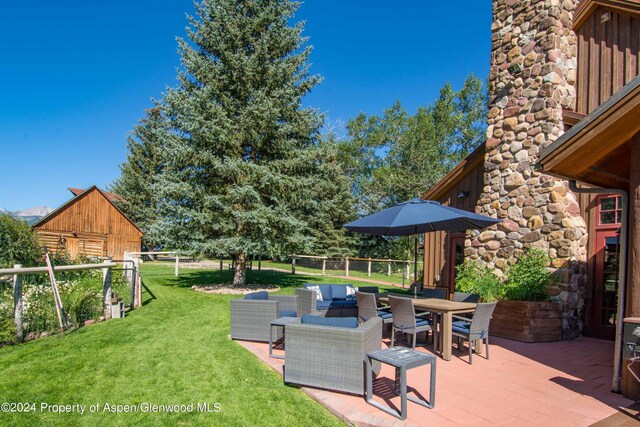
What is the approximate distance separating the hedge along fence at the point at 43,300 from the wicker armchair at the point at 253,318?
3036 millimetres

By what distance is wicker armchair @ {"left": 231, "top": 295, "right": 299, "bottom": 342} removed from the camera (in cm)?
618

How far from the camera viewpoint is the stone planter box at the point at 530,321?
6.84m

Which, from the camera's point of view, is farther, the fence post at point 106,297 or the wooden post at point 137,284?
the wooden post at point 137,284

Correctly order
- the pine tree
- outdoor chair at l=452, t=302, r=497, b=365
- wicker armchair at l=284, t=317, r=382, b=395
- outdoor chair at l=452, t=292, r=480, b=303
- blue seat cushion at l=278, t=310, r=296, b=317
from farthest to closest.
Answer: the pine tree → outdoor chair at l=452, t=292, r=480, b=303 → blue seat cushion at l=278, t=310, r=296, b=317 → outdoor chair at l=452, t=302, r=497, b=365 → wicker armchair at l=284, t=317, r=382, b=395

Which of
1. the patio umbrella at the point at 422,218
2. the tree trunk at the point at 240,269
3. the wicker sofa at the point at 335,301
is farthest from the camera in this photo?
the tree trunk at the point at 240,269

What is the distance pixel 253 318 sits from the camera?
6262mm

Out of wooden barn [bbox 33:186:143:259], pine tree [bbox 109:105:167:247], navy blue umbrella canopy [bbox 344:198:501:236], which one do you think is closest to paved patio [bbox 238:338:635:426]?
navy blue umbrella canopy [bbox 344:198:501:236]

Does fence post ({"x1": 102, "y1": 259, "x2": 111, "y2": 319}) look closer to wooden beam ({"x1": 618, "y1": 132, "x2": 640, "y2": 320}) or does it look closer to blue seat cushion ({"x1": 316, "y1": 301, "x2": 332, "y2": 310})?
blue seat cushion ({"x1": 316, "y1": 301, "x2": 332, "y2": 310})

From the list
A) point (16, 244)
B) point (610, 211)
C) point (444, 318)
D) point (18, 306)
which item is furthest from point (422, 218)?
point (16, 244)

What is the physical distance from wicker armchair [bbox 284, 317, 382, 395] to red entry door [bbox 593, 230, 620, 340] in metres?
5.53

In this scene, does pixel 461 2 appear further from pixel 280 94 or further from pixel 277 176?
pixel 277 176

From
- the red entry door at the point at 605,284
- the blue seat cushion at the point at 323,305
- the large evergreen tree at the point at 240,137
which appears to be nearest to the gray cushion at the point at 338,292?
the blue seat cushion at the point at 323,305

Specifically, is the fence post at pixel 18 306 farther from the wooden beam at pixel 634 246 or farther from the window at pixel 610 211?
the window at pixel 610 211

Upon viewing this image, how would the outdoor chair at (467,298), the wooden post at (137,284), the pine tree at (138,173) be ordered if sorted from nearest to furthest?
the outdoor chair at (467,298), the wooden post at (137,284), the pine tree at (138,173)
